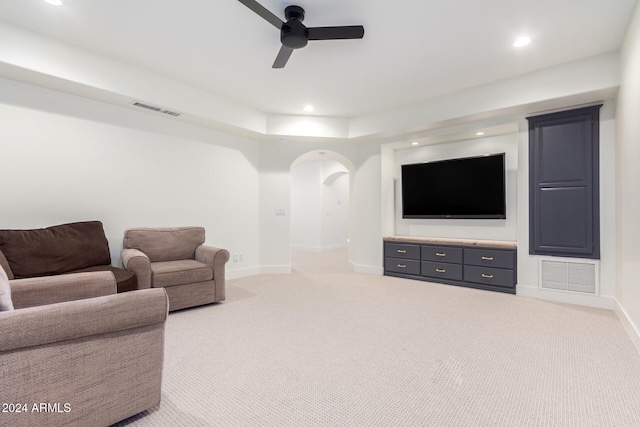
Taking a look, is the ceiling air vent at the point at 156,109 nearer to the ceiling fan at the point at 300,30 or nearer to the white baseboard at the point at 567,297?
the ceiling fan at the point at 300,30

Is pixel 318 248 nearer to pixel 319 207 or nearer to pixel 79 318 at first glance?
pixel 319 207

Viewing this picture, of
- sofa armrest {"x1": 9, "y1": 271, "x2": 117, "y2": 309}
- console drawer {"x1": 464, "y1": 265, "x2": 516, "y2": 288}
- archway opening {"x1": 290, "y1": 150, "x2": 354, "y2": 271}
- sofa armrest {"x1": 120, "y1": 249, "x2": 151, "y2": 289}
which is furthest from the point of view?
archway opening {"x1": 290, "y1": 150, "x2": 354, "y2": 271}

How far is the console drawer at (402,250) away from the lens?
16.7ft

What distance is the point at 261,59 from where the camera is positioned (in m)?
3.44

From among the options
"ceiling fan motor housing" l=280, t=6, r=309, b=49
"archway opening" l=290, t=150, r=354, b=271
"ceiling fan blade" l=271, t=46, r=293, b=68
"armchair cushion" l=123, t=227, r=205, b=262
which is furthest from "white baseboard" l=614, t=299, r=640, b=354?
"archway opening" l=290, t=150, r=354, b=271

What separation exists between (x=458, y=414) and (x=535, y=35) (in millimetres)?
3277

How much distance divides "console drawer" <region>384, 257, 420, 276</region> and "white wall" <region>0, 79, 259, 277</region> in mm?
2331

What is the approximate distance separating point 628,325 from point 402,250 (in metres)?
2.81

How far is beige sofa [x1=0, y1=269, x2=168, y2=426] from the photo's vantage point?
1268 millimetres

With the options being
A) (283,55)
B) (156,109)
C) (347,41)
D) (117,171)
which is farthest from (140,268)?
(347,41)

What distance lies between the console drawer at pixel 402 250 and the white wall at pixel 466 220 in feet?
1.57

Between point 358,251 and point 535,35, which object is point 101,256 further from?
point 535,35

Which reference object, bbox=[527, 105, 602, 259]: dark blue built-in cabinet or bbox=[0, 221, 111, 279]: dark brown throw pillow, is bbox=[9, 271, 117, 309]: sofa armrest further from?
bbox=[527, 105, 602, 259]: dark blue built-in cabinet

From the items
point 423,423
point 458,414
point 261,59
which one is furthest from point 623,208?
point 261,59
